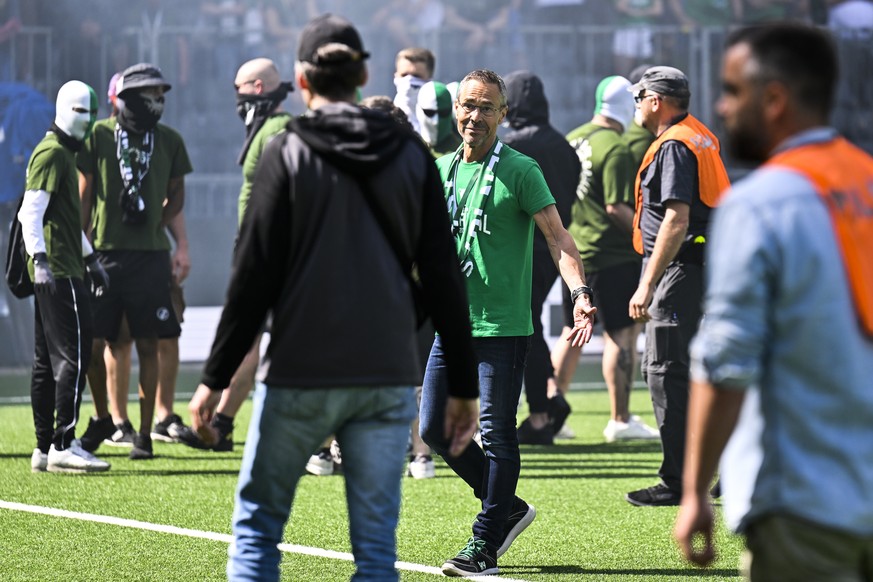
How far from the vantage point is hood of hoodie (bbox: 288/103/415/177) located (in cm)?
359

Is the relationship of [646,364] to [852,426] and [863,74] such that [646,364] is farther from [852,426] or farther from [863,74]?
[863,74]

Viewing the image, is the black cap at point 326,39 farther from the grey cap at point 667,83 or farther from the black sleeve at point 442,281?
the grey cap at point 667,83

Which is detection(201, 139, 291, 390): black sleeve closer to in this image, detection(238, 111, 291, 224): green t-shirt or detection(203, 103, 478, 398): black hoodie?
detection(203, 103, 478, 398): black hoodie

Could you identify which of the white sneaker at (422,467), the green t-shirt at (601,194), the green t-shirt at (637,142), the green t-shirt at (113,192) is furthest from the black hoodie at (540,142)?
the green t-shirt at (113,192)

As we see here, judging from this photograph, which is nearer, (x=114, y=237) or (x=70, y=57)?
(x=114, y=237)

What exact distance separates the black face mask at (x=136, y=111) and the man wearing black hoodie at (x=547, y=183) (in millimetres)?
2148

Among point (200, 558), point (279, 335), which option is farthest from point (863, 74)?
point (279, 335)

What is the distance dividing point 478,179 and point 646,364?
193 cm

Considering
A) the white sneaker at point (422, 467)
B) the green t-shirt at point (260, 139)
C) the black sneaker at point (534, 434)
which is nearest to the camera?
the white sneaker at point (422, 467)

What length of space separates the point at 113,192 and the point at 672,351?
3720mm

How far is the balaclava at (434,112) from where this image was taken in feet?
27.0

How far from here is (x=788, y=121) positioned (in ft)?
9.12

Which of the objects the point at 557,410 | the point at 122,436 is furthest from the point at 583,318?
the point at 122,436

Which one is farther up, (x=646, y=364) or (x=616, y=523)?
(x=646, y=364)
